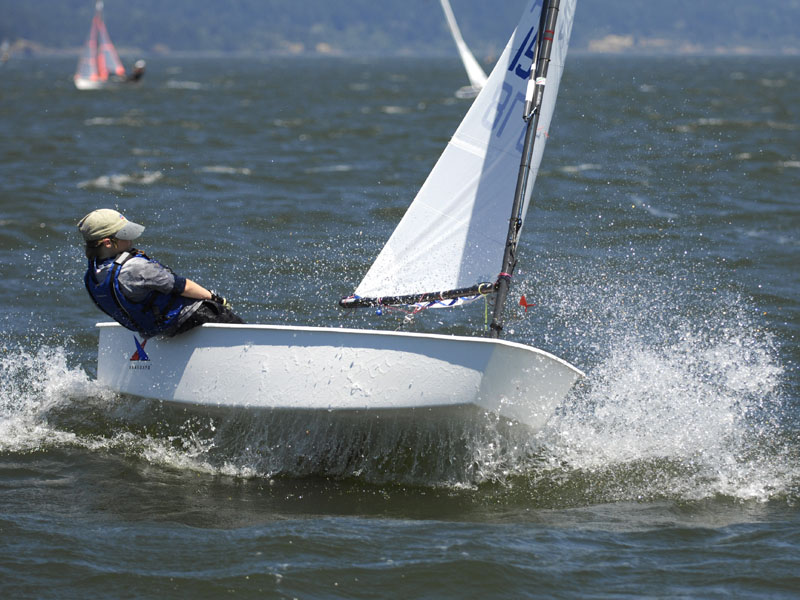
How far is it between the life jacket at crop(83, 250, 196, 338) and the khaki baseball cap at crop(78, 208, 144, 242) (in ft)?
0.39

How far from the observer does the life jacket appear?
527 centimetres

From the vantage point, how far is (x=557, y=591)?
420 centimetres

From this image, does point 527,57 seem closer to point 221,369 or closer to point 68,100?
point 221,369

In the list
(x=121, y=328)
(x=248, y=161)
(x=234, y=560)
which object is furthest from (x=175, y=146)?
(x=234, y=560)

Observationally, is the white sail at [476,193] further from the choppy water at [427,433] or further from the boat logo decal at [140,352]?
the boat logo decal at [140,352]

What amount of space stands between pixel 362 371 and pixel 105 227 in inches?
57.4

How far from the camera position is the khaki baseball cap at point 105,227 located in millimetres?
5227

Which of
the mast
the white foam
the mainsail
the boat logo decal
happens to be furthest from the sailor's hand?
the mainsail

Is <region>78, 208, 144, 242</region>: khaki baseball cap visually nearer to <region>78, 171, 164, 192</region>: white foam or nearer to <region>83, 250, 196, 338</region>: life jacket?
<region>83, 250, 196, 338</region>: life jacket

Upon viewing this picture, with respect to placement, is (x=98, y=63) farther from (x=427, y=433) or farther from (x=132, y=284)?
(x=427, y=433)

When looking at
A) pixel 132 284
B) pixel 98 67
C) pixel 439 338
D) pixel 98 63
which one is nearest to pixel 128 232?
pixel 132 284

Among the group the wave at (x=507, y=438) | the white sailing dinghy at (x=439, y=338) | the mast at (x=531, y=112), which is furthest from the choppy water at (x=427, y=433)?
the mast at (x=531, y=112)

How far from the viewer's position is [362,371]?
16.5ft

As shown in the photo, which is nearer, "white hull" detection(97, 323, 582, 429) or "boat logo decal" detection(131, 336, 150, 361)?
"white hull" detection(97, 323, 582, 429)
